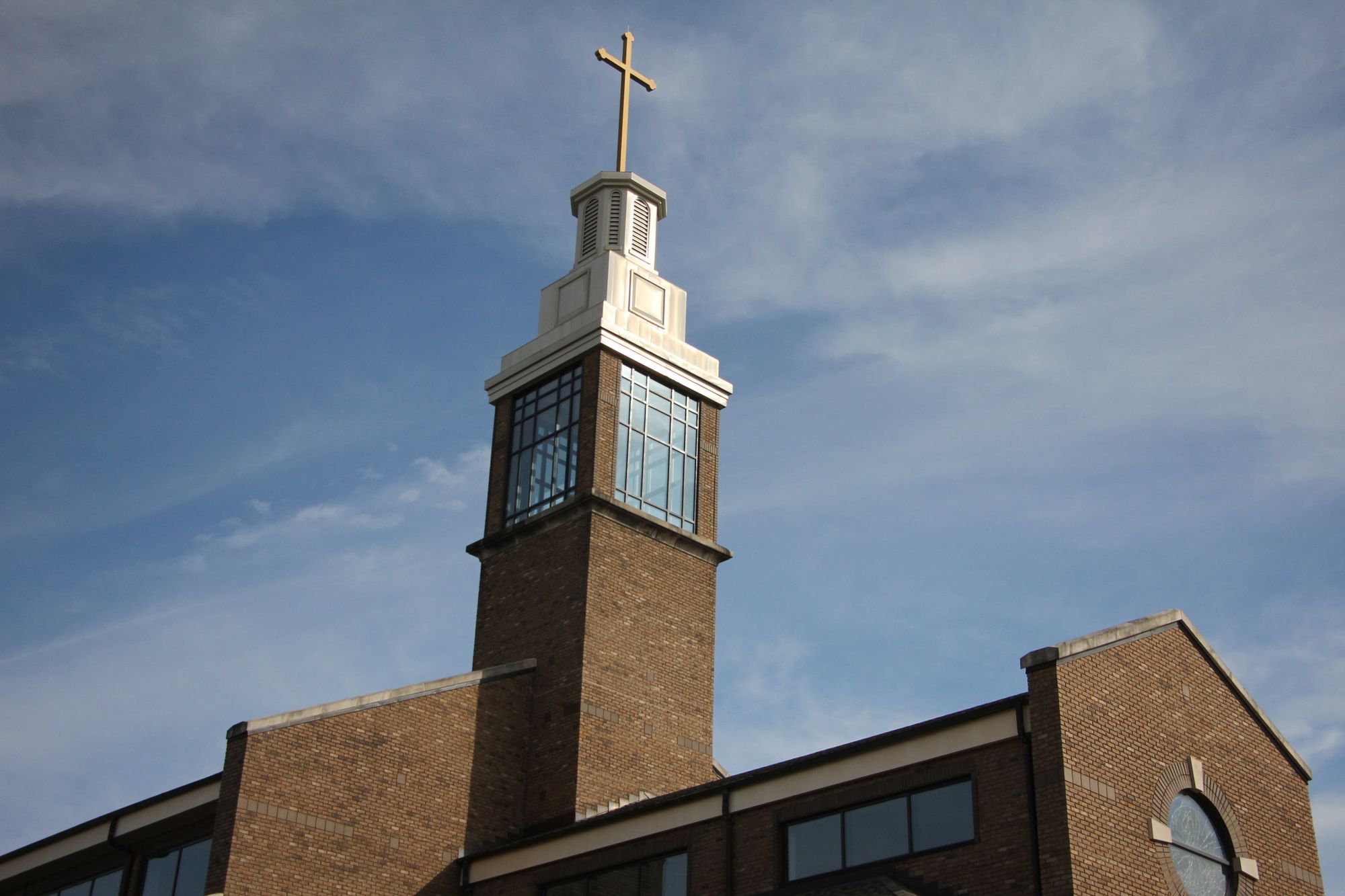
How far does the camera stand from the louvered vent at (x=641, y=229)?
36875 millimetres

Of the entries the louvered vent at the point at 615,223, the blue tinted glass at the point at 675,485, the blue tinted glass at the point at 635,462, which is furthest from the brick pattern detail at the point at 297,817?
the louvered vent at the point at 615,223

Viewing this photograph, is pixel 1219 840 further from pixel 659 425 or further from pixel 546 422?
pixel 546 422

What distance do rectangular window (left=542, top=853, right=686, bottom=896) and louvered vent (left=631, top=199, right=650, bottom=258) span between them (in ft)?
51.4

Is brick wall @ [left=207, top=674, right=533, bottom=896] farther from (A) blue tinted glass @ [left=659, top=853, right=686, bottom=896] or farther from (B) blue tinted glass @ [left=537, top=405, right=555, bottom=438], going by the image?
(B) blue tinted glass @ [left=537, top=405, right=555, bottom=438]

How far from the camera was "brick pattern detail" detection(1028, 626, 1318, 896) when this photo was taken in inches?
826

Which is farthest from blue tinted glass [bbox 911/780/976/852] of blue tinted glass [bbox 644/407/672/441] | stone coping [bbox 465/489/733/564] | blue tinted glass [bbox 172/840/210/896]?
blue tinted glass [bbox 644/407/672/441]

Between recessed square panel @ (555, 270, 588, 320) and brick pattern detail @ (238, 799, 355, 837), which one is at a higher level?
recessed square panel @ (555, 270, 588, 320)

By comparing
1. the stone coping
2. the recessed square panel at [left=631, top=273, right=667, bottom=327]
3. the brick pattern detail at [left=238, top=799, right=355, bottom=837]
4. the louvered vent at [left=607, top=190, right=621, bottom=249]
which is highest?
the louvered vent at [left=607, top=190, right=621, bottom=249]

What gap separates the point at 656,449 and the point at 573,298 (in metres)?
4.38

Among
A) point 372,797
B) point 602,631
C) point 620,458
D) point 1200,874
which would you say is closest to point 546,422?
Answer: point 620,458

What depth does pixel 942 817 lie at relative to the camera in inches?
870

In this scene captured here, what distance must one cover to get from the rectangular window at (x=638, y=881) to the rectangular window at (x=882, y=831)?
224cm

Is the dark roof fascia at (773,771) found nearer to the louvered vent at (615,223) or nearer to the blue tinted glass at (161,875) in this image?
the blue tinted glass at (161,875)

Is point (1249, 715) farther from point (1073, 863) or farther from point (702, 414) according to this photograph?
point (702, 414)
